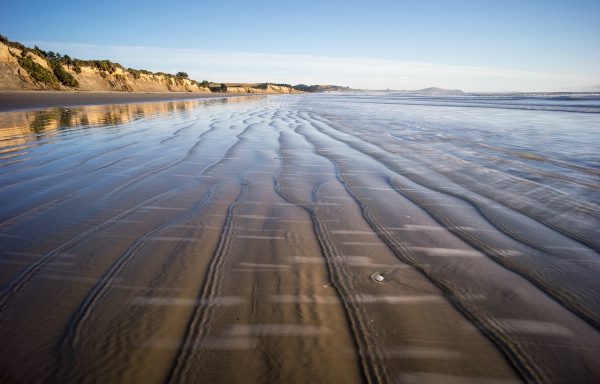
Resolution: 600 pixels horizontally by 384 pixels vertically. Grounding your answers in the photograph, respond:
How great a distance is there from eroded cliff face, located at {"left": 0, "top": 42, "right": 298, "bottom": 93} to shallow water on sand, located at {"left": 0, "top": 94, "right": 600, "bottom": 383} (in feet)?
89.6

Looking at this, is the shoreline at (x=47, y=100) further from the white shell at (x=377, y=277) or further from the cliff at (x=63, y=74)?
the white shell at (x=377, y=277)

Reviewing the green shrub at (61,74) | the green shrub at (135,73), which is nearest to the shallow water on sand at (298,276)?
the green shrub at (61,74)

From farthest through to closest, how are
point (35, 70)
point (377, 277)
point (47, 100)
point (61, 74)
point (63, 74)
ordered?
point (63, 74)
point (61, 74)
point (35, 70)
point (47, 100)
point (377, 277)

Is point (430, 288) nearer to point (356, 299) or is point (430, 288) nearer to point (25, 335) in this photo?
point (356, 299)

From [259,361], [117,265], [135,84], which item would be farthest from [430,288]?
[135,84]

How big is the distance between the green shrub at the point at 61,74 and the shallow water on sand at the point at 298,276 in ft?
101

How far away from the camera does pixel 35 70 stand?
2528cm

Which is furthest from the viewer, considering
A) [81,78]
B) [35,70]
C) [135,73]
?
[135,73]

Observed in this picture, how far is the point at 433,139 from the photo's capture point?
7547 mm

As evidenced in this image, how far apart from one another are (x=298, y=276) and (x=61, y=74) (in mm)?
35178

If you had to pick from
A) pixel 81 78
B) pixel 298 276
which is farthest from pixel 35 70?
pixel 298 276

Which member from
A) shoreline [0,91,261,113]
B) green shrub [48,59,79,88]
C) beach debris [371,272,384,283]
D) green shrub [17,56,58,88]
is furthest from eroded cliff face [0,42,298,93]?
beach debris [371,272,384,283]

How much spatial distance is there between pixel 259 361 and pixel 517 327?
47.9 inches

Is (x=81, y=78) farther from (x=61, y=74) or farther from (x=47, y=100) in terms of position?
(x=47, y=100)
